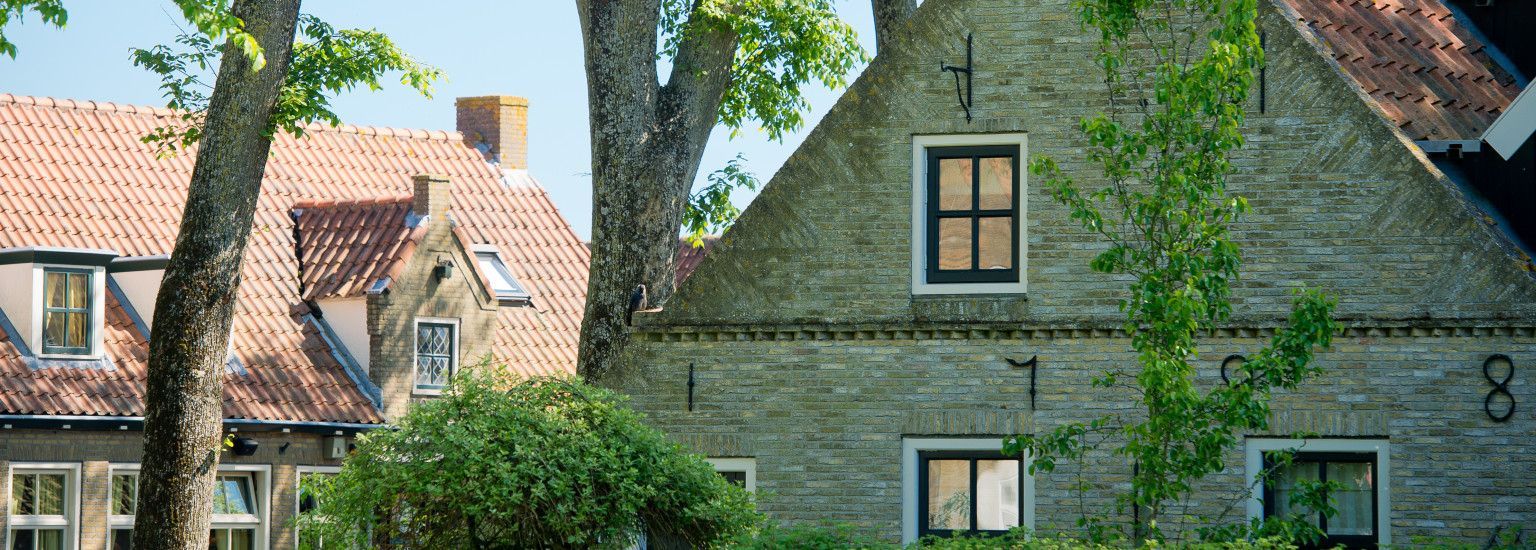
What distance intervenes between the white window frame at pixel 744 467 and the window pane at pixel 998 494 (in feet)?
5.55

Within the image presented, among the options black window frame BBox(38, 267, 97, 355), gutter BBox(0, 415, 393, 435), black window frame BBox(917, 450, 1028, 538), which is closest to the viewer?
black window frame BBox(917, 450, 1028, 538)

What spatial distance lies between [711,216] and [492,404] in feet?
24.0

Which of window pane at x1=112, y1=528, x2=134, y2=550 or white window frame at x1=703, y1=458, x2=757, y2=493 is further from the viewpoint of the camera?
window pane at x1=112, y1=528, x2=134, y2=550

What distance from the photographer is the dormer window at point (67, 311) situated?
73.9 ft

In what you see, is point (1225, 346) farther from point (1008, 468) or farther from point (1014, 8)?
point (1014, 8)

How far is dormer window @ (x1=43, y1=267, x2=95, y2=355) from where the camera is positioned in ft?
73.9

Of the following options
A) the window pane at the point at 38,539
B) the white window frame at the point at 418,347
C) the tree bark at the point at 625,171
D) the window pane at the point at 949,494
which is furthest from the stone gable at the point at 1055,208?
the white window frame at the point at 418,347

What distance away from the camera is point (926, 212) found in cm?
1484

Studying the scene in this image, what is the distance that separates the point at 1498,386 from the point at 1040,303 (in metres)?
3.24

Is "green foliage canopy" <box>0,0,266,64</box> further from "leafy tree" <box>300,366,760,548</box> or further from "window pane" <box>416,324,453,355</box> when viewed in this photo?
"window pane" <box>416,324,453,355</box>

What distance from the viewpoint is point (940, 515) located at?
14.7 m

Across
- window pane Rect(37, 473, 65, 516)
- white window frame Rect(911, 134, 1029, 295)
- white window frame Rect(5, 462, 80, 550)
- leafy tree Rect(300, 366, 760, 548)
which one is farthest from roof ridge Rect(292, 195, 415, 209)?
leafy tree Rect(300, 366, 760, 548)

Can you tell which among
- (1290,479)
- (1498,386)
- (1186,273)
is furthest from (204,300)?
(1498,386)

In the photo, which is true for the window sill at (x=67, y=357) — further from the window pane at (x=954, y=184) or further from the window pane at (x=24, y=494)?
the window pane at (x=954, y=184)
